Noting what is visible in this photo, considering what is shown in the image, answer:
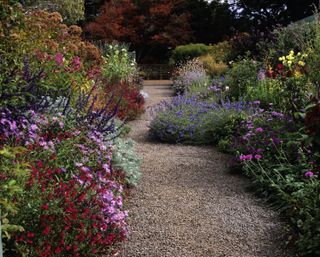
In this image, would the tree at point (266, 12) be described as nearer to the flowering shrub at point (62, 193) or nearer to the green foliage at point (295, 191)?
the green foliage at point (295, 191)

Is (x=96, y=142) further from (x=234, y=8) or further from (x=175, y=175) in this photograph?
(x=234, y=8)

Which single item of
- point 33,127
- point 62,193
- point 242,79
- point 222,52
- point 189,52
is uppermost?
point 189,52

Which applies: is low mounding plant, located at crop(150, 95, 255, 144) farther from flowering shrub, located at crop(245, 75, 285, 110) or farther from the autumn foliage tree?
the autumn foliage tree

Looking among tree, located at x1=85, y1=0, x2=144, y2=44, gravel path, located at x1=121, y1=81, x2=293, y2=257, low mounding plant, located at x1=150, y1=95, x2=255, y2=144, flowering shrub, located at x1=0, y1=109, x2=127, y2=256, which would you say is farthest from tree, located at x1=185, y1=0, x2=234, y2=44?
flowering shrub, located at x1=0, y1=109, x2=127, y2=256

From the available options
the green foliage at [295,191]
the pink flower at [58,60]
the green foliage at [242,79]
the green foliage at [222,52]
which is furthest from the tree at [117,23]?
the green foliage at [295,191]

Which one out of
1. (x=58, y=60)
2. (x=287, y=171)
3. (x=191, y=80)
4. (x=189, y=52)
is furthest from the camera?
(x=189, y=52)

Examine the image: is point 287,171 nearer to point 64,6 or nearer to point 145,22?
point 64,6

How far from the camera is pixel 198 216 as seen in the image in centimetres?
425

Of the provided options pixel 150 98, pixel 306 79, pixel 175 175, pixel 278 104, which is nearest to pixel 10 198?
pixel 175 175

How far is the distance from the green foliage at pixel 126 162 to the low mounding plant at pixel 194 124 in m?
2.18

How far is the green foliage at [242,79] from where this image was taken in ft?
32.7

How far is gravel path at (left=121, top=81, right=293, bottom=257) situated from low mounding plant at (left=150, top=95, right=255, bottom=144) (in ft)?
4.30

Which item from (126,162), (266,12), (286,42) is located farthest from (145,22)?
(126,162)

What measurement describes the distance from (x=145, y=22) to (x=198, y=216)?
75.2 ft
